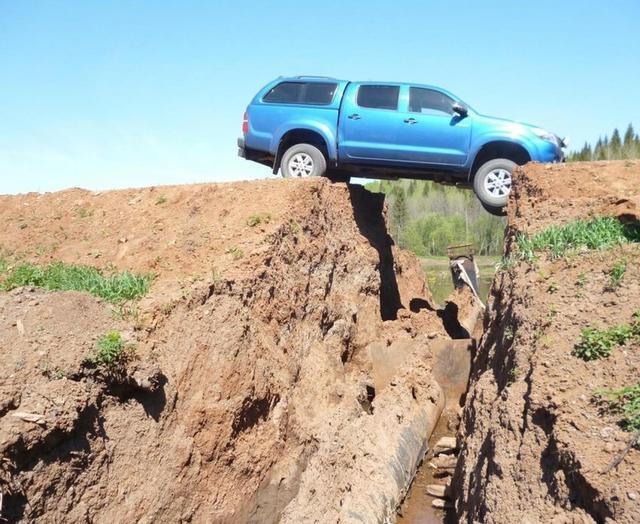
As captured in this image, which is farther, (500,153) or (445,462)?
(500,153)

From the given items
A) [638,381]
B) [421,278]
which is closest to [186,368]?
[638,381]

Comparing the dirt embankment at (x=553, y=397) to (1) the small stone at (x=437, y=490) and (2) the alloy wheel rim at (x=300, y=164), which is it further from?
(2) the alloy wheel rim at (x=300, y=164)

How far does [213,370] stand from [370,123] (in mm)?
5429

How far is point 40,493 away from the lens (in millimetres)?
5422

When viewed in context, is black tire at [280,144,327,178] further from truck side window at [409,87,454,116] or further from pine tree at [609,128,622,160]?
pine tree at [609,128,622,160]

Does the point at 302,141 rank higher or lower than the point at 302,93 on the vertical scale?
lower

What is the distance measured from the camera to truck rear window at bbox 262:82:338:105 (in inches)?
432

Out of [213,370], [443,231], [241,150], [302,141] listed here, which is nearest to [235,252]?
[213,370]

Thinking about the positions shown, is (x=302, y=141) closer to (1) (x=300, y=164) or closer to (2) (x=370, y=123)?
(1) (x=300, y=164)

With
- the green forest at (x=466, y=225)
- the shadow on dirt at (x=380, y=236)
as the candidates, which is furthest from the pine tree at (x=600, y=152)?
the shadow on dirt at (x=380, y=236)

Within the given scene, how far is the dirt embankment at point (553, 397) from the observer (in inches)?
182

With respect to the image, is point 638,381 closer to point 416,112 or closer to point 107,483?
point 107,483

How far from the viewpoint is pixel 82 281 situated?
8.16m

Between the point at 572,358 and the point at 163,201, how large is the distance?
7.77 meters
